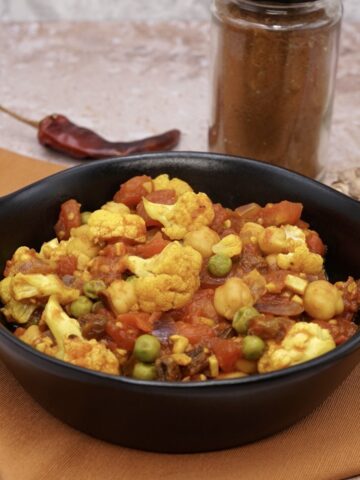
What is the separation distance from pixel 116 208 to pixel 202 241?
12.3 inches

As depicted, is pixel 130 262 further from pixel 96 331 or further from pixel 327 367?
pixel 327 367

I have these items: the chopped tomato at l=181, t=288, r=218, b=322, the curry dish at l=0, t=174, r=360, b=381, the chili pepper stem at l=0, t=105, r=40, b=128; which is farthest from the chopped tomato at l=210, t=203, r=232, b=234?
the chili pepper stem at l=0, t=105, r=40, b=128

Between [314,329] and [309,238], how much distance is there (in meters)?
0.46

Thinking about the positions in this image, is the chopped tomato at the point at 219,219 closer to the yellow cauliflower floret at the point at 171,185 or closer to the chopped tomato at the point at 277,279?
the yellow cauliflower floret at the point at 171,185

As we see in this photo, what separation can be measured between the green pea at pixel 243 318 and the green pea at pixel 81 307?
14.5 inches

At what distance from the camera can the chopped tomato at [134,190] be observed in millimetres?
2689

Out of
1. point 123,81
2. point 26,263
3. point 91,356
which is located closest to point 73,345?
point 91,356

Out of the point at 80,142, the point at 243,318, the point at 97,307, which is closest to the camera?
the point at 243,318

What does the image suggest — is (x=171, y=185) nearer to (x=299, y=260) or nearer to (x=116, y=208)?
(x=116, y=208)

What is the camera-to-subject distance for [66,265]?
97.6 inches

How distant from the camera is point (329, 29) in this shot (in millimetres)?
3145

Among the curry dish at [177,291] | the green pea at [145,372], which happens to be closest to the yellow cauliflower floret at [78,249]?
the curry dish at [177,291]

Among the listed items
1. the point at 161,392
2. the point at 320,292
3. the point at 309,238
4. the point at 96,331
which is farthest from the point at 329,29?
the point at 161,392

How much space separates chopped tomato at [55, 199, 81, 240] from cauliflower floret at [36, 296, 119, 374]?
397 millimetres
